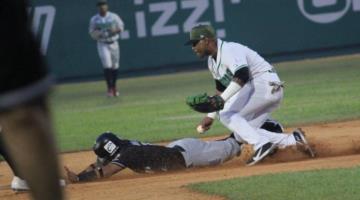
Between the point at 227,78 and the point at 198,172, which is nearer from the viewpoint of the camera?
the point at 198,172

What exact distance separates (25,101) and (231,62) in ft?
21.8

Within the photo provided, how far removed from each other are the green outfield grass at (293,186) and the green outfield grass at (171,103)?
15.7ft

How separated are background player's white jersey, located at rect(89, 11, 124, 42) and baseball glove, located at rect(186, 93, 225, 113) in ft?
42.3

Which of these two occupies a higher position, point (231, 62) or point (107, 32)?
point (231, 62)

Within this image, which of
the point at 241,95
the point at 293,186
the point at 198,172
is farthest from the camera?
the point at 241,95

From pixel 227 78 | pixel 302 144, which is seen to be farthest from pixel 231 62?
pixel 302 144

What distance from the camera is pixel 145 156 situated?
8.70 meters

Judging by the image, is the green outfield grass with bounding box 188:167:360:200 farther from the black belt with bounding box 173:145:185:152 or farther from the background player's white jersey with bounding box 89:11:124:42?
the background player's white jersey with bounding box 89:11:124:42

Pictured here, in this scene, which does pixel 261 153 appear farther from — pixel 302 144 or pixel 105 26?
pixel 105 26

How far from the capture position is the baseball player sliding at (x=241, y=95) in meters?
8.77

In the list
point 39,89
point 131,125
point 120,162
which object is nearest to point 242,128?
point 120,162

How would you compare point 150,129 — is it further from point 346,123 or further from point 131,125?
point 346,123

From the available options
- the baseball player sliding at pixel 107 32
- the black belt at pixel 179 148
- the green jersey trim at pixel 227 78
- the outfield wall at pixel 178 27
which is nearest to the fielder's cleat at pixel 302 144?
the green jersey trim at pixel 227 78

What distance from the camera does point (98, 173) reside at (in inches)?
342
